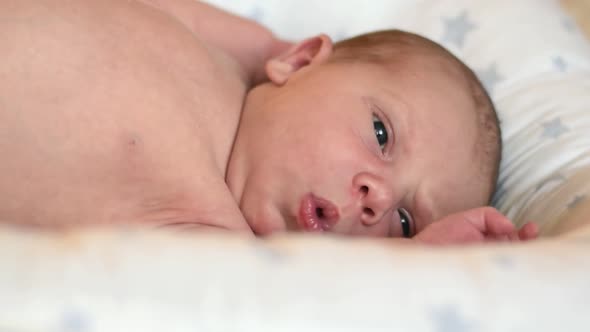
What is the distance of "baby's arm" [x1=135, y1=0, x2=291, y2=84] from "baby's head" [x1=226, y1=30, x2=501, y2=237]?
8.5 inches

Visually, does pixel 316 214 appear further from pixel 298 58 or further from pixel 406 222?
pixel 298 58

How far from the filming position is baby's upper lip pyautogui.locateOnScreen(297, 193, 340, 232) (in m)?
0.89

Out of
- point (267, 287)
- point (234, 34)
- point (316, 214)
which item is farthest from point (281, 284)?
point (234, 34)

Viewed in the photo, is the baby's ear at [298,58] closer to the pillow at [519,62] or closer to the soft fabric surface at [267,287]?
the pillow at [519,62]

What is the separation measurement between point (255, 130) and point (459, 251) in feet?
1.57

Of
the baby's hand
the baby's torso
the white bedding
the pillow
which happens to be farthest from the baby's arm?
the white bedding

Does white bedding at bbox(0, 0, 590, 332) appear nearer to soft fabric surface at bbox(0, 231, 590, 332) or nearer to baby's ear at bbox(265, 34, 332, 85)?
soft fabric surface at bbox(0, 231, 590, 332)

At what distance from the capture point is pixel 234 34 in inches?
51.4

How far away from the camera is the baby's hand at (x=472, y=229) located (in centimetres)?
87

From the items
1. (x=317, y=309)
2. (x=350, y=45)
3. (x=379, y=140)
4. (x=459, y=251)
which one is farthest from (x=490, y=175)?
(x=317, y=309)

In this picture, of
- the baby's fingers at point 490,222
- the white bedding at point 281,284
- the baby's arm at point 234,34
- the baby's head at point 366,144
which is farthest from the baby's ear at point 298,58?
the white bedding at point 281,284

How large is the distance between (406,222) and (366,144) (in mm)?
139

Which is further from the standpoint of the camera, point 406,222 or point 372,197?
point 406,222

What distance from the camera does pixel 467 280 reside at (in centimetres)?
54
